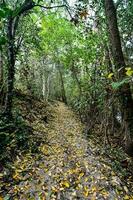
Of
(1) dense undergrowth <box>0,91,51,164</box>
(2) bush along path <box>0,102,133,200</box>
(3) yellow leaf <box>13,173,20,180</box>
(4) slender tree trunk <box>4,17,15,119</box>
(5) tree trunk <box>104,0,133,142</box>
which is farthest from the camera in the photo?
(4) slender tree trunk <box>4,17,15,119</box>

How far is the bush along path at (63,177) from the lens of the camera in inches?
205

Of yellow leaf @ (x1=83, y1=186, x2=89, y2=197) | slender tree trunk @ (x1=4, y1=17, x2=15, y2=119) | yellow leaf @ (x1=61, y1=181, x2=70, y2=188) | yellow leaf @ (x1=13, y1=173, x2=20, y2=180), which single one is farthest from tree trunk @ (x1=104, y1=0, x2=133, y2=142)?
slender tree trunk @ (x1=4, y1=17, x2=15, y2=119)

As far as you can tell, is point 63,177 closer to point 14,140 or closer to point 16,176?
point 16,176

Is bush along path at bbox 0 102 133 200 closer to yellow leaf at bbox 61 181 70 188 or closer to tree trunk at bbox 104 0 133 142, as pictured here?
yellow leaf at bbox 61 181 70 188

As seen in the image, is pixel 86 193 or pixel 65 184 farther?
pixel 65 184

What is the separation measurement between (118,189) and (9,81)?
17.0ft

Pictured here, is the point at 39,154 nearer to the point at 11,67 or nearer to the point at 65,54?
the point at 11,67

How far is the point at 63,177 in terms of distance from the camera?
600 cm

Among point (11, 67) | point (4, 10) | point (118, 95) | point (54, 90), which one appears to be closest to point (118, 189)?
point (118, 95)

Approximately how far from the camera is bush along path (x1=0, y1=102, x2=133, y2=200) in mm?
5211

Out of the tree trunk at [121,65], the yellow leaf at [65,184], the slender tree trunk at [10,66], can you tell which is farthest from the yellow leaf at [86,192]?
the slender tree trunk at [10,66]

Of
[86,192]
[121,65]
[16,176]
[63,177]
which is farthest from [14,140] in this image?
[121,65]

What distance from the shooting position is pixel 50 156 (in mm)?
7352

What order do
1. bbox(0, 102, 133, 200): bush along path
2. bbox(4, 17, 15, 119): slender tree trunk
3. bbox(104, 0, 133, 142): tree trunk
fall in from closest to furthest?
bbox(0, 102, 133, 200): bush along path → bbox(104, 0, 133, 142): tree trunk → bbox(4, 17, 15, 119): slender tree trunk
